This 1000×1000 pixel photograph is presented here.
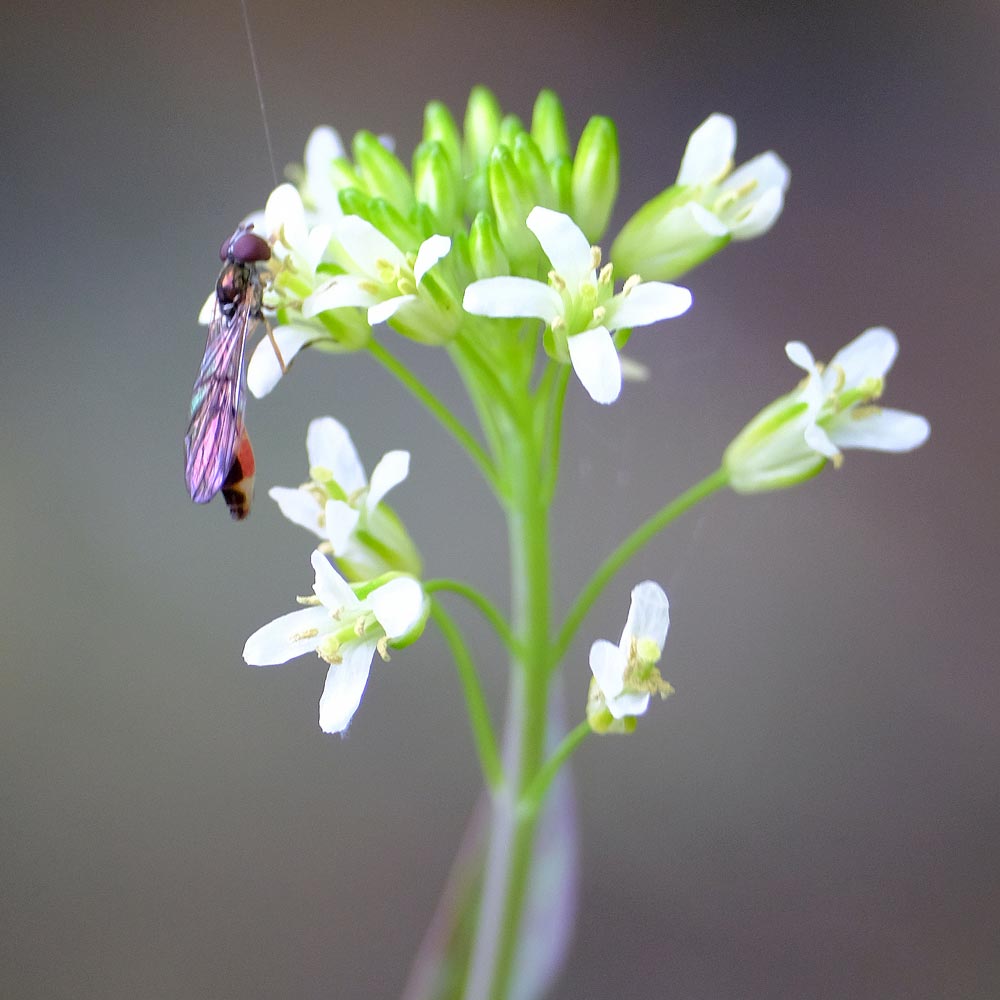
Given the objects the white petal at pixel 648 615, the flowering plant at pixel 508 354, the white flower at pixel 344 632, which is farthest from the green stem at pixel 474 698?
→ the white petal at pixel 648 615

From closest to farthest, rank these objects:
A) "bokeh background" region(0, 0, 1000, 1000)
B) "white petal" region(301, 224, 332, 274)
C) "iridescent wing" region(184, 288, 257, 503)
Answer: "iridescent wing" region(184, 288, 257, 503) < "white petal" region(301, 224, 332, 274) < "bokeh background" region(0, 0, 1000, 1000)

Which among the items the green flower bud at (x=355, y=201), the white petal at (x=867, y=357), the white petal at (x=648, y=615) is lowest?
the white petal at (x=648, y=615)

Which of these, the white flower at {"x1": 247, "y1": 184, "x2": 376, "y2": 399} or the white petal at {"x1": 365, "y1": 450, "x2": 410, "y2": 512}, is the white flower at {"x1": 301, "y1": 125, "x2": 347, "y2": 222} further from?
the white petal at {"x1": 365, "y1": 450, "x2": 410, "y2": 512}

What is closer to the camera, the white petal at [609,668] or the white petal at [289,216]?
the white petal at [609,668]

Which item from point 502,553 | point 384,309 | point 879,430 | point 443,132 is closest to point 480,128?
point 443,132

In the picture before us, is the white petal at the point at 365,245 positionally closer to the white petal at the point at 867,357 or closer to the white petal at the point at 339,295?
the white petal at the point at 339,295

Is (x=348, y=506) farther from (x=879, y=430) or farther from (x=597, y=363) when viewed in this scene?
(x=879, y=430)

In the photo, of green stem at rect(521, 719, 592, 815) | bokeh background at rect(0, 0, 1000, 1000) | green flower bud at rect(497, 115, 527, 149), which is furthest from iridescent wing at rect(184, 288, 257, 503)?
bokeh background at rect(0, 0, 1000, 1000)
